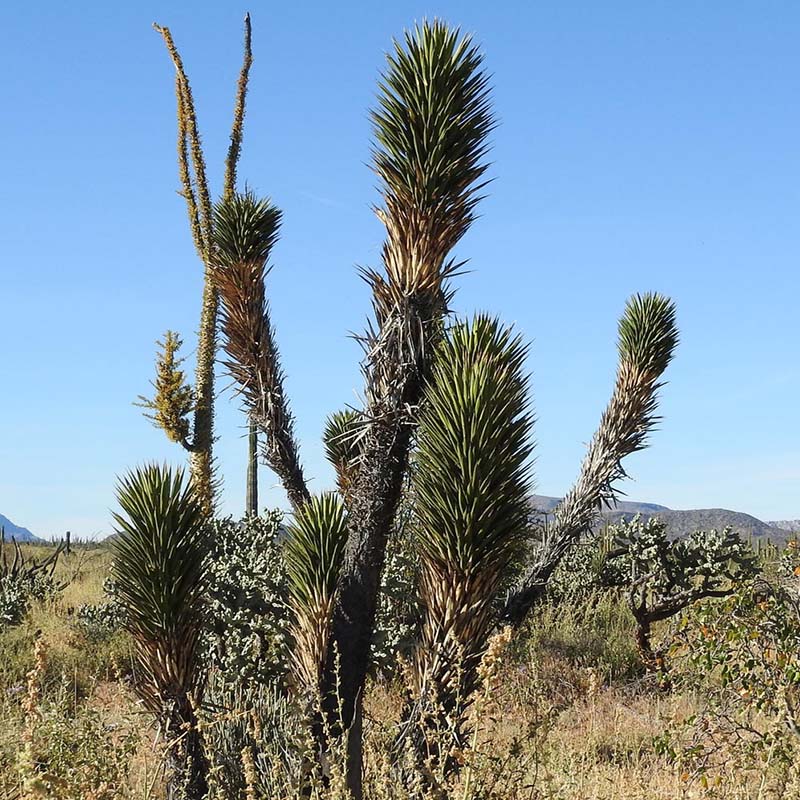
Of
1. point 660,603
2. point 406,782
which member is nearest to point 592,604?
point 660,603

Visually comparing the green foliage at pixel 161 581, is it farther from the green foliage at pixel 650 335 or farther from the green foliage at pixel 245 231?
the green foliage at pixel 650 335

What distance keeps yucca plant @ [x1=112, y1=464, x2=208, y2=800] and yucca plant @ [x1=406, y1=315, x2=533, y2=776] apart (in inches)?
54.1

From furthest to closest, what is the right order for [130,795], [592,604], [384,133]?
[592,604] < [384,133] < [130,795]

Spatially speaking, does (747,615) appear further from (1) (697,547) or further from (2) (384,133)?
(1) (697,547)

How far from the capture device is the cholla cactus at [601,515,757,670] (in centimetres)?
1336

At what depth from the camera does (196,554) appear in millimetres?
6242

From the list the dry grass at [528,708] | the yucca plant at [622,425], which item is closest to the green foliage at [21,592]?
the dry grass at [528,708]

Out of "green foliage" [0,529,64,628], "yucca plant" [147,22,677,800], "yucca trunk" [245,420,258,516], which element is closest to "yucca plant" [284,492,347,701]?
"yucca plant" [147,22,677,800]

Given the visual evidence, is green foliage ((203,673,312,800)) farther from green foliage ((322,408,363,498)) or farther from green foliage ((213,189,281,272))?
green foliage ((213,189,281,272))

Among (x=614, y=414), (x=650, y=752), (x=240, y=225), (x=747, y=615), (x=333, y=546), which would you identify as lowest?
(x=650, y=752)

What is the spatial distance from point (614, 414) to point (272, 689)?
15.4 feet

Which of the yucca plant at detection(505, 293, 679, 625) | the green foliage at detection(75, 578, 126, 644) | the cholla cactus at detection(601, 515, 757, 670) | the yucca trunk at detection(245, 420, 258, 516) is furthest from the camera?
the yucca trunk at detection(245, 420, 258, 516)

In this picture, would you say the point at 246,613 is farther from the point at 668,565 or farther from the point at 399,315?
the point at 668,565

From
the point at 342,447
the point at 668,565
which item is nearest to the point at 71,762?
the point at 342,447
